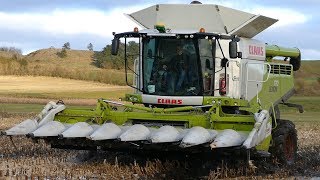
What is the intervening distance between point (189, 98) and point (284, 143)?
68.2 inches

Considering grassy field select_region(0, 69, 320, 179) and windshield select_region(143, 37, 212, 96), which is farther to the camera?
windshield select_region(143, 37, 212, 96)

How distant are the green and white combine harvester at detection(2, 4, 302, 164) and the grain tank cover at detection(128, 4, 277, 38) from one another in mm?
17

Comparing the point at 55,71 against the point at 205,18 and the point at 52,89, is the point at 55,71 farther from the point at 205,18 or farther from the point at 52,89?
the point at 205,18

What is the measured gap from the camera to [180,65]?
32.8 feet

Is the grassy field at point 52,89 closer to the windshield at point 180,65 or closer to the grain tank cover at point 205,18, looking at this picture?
the grain tank cover at point 205,18

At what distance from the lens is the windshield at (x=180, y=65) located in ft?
32.5

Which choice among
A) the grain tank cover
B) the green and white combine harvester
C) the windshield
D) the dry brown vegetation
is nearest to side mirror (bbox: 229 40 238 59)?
the green and white combine harvester

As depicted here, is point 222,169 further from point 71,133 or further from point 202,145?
point 71,133

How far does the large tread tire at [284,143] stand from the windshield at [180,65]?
1.40 metres

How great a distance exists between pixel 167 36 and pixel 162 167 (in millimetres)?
2165

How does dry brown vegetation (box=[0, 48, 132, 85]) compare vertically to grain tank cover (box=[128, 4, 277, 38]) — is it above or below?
below

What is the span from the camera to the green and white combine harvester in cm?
851

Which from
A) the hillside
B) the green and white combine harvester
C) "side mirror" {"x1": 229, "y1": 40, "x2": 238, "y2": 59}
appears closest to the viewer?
the green and white combine harvester

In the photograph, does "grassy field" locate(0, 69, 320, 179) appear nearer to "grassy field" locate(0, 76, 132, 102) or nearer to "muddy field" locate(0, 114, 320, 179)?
"muddy field" locate(0, 114, 320, 179)
